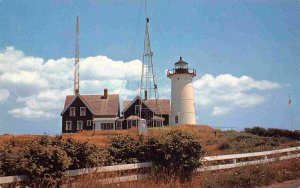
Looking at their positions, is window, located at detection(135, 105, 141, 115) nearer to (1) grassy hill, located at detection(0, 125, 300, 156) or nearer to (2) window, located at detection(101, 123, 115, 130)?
(2) window, located at detection(101, 123, 115, 130)

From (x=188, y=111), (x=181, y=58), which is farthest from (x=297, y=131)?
(x=181, y=58)

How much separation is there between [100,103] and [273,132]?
2790 centimetres

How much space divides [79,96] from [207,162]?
157 ft

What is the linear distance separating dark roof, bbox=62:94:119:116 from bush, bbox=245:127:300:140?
21401 mm

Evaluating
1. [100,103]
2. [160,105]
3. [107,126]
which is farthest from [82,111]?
[160,105]

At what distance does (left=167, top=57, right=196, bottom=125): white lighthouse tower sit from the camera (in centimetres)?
5966

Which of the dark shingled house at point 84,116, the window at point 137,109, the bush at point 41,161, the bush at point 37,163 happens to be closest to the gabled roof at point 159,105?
the window at point 137,109

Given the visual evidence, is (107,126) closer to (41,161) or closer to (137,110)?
(137,110)

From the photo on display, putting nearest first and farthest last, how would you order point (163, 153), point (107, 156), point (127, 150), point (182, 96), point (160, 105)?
1. point (107, 156)
2. point (127, 150)
3. point (163, 153)
4. point (182, 96)
5. point (160, 105)

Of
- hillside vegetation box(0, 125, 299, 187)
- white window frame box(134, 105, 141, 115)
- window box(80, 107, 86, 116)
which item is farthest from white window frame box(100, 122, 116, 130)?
hillside vegetation box(0, 125, 299, 187)

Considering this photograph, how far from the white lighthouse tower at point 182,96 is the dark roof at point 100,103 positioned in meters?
9.37

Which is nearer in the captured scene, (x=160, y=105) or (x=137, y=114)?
(x=137, y=114)

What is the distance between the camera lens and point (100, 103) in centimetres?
6338

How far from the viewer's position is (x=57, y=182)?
9.05m
